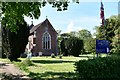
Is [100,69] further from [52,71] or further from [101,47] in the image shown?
[52,71]

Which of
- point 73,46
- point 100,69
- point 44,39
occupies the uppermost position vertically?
point 44,39

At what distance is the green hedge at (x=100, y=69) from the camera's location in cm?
1569

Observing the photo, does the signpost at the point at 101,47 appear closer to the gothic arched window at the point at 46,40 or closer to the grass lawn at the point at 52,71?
the grass lawn at the point at 52,71

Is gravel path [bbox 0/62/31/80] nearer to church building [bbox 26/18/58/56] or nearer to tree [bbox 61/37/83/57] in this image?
tree [bbox 61/37/83/57]

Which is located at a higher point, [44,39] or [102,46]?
[44,39]

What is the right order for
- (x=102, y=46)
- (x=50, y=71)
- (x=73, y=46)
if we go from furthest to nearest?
(x=73, y=46) < (x=50, y=71) < (x=102, y=46)

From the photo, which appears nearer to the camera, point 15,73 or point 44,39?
point 15,73

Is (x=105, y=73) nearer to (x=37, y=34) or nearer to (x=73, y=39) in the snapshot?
(x=73, y=39)

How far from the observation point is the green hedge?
1569cm

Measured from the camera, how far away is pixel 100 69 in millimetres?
15859

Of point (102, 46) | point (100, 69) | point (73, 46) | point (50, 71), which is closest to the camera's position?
point (100, 69)

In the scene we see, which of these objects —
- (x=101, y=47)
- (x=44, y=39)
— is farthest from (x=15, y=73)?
(x=44, y=39)

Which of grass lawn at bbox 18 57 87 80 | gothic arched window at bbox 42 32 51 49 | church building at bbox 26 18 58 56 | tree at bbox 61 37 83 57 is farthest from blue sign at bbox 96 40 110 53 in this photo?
gothic arched window at bbox 42 32 51 49

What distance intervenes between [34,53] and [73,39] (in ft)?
46.3
